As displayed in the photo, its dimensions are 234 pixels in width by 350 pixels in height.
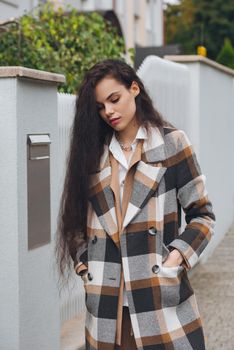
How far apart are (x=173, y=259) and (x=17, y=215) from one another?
1277mm

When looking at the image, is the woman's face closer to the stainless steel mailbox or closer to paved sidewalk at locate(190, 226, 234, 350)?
the stainless steel mailbox

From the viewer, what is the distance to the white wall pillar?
14.6 feet

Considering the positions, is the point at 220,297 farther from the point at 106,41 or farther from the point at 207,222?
the point at 207,222

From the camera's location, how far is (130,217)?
3.36 meters

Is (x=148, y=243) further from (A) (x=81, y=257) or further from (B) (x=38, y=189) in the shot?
(B) (x=38, y=189)

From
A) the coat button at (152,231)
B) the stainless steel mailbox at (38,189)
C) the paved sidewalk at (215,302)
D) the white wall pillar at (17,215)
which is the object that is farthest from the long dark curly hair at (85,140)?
the paved sidewalk at (215,302)

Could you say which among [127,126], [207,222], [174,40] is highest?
[174,40]

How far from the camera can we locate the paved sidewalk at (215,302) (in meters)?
6.12

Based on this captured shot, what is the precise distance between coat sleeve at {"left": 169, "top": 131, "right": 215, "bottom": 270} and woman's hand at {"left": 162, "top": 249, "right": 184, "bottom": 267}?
0.02 meters

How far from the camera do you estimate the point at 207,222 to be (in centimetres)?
349

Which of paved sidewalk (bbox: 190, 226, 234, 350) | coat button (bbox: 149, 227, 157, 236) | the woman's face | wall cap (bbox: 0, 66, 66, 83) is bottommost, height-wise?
paved sidewalk (bbox: 190, 226, 234, 350)

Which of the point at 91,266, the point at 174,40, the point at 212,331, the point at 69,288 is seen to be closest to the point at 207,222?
the point at 91,266

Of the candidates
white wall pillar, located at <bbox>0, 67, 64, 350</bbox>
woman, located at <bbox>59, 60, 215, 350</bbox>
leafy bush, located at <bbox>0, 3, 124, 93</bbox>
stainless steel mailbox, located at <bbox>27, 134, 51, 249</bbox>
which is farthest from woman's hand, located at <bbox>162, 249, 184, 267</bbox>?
leafy bush, located at <bbox>0, 3, 124, 93</bbox>

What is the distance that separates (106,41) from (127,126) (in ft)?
21.7
